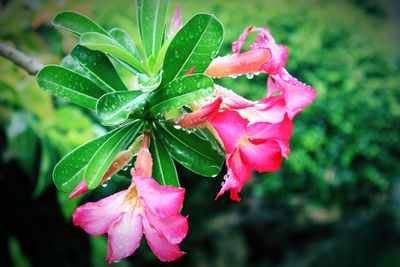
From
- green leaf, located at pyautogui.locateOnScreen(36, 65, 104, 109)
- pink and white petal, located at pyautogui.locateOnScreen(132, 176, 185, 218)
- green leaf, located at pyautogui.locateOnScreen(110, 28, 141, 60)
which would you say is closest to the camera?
pink and white petal, located at pyautogui.locateOnScreen(132, 176, 185, 218)

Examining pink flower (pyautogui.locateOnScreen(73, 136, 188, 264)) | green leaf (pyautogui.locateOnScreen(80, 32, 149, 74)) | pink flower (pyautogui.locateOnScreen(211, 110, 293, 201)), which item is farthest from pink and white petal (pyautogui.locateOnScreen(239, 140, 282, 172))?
green leaf (pyautogui.locateOnScreen(80, 32, 149, 74))

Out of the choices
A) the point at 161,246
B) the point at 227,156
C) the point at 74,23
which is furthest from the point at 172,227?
the point at 74,23

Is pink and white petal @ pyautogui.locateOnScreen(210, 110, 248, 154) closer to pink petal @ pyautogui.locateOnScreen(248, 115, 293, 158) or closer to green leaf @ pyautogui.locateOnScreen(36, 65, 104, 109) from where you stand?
pink petal @ pyautogui.locateOnScreen(248, 115, 293, 158)

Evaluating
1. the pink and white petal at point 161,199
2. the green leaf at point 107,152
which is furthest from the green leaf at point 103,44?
the pink and white petal at point 161,199

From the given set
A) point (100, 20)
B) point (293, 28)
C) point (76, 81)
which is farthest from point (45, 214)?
→ point (293, 28)

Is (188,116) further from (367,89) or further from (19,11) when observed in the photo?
(367,89)

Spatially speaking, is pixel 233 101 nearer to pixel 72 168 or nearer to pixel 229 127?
pixel 229 127

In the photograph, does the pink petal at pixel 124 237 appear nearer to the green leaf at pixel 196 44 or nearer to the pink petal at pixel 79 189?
the pink petal at pixel 79 189
